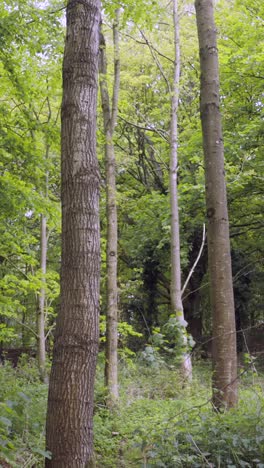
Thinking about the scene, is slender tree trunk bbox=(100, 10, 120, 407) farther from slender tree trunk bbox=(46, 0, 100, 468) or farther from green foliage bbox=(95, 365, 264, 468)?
slender tree trunk bbox=(46, 0, 100, 468)

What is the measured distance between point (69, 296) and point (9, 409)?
3.47 feet

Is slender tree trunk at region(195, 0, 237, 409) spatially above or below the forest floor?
above

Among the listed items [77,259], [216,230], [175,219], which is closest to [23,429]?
[77,259]

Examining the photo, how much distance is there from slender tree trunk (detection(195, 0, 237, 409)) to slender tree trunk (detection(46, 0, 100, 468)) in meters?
1.93

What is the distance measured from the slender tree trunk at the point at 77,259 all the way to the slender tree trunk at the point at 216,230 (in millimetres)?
1933

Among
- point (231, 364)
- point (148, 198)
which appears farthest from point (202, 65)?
point (148, 198)

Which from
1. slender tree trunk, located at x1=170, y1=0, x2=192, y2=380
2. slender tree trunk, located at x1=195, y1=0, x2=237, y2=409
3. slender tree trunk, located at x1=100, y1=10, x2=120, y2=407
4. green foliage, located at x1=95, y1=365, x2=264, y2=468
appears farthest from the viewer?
slender tree trunk, located at x1=170, y1=0, x2=192, y2=380

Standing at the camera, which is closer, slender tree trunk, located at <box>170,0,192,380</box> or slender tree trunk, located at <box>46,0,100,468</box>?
slender tree trunk, located at <box>46,0,100,468</box>

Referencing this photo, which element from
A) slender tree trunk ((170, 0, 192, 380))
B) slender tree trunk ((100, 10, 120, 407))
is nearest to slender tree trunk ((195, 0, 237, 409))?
slender tree trunk ((100, 10, 120, 407))

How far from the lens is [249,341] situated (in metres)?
23.2

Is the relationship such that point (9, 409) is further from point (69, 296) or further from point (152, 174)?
point (152, 174)

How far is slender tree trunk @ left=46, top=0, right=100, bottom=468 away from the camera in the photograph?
3.63 meters

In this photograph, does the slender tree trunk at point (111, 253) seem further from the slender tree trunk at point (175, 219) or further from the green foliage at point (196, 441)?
the slender tree trunk at point (175, 219)

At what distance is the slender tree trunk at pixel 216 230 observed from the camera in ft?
17.6
